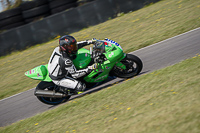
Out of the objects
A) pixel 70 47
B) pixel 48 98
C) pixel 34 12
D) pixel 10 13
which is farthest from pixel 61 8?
pixel 70 47

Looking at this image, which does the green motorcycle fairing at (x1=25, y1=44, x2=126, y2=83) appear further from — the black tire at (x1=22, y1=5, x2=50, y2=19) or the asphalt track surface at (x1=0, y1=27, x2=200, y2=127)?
the black tire at (x1=22, y1=5, x2=50, y2=19)

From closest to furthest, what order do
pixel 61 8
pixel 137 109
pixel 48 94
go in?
Result: pixel 137 109, pixel 48 94, pixel 61 8

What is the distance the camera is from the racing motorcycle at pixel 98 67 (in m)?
6.16

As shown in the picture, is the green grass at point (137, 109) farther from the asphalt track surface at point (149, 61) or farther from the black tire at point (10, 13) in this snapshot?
the black tire at point (10, 13)

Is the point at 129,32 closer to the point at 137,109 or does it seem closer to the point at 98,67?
the point at 98,67

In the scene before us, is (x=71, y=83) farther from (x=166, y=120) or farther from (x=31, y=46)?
(x=31, y=46)

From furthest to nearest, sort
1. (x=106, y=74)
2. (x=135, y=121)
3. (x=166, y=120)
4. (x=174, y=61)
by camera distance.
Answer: (x=174, y=61), (x=106, y=74), (x=135, y=121), (x=166, y=120)

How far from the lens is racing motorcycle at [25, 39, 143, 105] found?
6.16m

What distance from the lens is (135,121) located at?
403 centimetres

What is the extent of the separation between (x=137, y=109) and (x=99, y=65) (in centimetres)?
204

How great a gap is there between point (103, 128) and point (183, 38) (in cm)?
575

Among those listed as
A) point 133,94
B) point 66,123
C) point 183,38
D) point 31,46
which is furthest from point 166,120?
point 31,46

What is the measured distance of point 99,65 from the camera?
6215mm

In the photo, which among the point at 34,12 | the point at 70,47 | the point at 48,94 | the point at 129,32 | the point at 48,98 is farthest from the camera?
the point at 34,12
